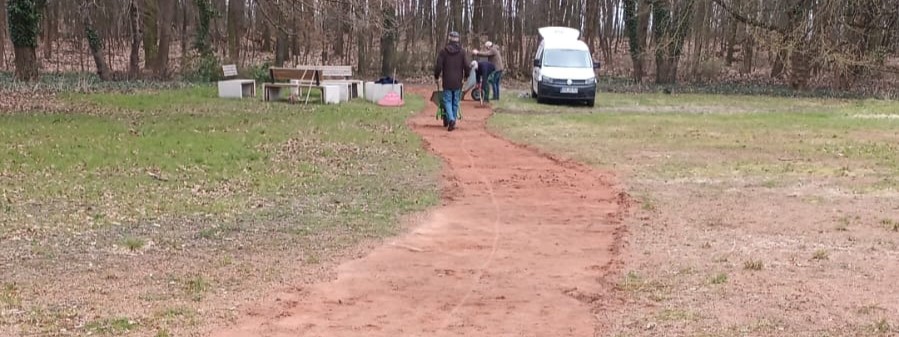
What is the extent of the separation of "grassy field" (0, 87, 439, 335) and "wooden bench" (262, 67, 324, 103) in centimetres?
528

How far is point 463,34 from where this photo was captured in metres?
34.6

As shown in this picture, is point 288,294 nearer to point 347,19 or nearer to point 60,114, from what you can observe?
point 60,114

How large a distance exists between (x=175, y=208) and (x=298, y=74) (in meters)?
13.2

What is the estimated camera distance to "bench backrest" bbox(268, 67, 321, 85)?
20922 millimetres

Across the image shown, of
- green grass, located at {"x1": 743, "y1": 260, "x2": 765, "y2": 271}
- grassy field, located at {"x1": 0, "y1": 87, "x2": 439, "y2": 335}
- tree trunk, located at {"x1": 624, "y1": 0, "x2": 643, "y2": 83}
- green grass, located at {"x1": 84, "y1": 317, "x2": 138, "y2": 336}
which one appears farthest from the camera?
tree trunk, located at {"x1": 624, "y1": 0, "x2": 643, "y2": 83}

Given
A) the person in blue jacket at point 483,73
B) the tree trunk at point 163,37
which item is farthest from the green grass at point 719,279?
the tree trunk at point 163,37

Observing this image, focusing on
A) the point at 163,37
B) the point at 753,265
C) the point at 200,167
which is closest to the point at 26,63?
the point at 163,37

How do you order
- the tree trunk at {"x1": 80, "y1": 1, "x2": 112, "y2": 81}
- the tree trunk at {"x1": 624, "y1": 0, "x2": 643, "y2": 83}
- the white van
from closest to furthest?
1. the white van
2. the tree trunk at {"x1": 80, "y1": 1, "x2": 112, "y2": 81}
3. the tree trunk at {"x1": 624, "y1": 0, "x2": 643, "y2": 83}

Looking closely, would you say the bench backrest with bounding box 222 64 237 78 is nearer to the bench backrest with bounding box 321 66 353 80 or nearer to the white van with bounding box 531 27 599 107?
the bench backrest with bounding box 321 66 353 80

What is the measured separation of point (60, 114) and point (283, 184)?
7.85 m

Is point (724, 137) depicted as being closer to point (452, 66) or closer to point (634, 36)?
point (452, 66)

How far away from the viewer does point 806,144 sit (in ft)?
45.2

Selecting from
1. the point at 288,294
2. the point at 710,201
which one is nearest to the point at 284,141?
the point at 710,201

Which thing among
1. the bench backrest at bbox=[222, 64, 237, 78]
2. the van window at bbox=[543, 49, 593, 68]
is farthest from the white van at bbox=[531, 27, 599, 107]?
the bench backrest at bbox=[222, 64, 237, 78]
